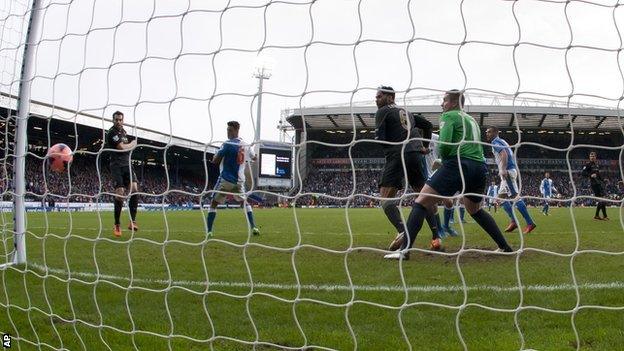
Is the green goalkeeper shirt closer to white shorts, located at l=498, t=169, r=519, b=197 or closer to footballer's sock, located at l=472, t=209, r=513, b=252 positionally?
footballer's sock, located at l=472, t=209, r=513, b=252

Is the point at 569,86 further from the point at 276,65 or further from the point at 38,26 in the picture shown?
the point at 38,26

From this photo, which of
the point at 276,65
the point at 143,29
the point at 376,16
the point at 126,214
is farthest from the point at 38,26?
the point at 126,214

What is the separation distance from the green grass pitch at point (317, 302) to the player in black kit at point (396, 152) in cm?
47

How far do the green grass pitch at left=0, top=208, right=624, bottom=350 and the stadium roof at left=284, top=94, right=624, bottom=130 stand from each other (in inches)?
29.8

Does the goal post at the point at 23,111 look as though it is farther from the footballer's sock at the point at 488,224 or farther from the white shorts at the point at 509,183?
the white shorts at the point at 509,183

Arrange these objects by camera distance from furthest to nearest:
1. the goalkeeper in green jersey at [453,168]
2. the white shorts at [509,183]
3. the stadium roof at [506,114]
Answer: the white shorts at [509,183] < the goalkeeper in green jersey at [453,168] < the stadium roof at [506,114]

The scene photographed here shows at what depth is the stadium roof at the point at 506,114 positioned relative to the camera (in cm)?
341

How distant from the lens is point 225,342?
119 inches

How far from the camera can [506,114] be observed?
6340mm

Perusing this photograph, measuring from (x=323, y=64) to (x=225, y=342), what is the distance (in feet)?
5.42

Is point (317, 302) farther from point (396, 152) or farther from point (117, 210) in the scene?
point (117, 210)

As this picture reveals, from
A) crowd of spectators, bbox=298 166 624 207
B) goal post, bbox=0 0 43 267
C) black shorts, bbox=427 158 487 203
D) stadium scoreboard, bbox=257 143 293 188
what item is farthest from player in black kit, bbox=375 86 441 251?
goal post, bbox=0 0 43 267

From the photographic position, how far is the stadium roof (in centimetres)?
341

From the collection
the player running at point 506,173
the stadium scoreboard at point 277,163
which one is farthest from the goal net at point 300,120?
the player running at point 506,173
